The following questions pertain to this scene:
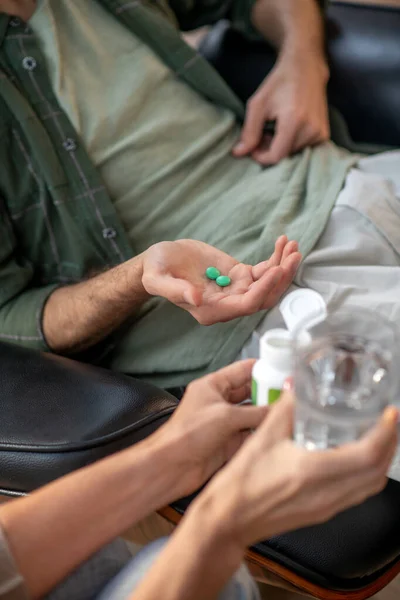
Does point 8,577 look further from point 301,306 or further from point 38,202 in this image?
point 38,202

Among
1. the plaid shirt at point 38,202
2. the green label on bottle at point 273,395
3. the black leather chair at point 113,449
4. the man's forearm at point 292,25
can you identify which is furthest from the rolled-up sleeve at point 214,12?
the green label on bottle at point 273,395

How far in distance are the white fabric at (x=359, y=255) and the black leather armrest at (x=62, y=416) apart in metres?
0.19

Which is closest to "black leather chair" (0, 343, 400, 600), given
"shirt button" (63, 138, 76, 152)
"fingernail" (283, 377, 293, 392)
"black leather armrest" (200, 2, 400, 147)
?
"fingernail" (283, 377, 293, 392)

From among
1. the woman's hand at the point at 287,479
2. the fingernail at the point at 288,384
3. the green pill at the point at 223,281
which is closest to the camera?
the woman's hand at the point at 287,479

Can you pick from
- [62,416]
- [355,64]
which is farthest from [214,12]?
[62,416]

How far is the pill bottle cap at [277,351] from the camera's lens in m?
0.63

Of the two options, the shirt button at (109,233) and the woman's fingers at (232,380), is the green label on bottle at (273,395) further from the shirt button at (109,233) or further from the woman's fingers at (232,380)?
the shirt button at (109,233)

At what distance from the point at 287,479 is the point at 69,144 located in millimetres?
752

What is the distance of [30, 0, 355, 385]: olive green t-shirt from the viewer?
1.03 m

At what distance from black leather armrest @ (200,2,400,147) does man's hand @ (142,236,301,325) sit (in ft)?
1.67

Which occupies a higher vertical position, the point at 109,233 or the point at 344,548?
the point at 109,233

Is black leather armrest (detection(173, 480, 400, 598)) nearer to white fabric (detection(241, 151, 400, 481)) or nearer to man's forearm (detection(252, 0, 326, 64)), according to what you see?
white fabric (detection(241, 151, 400, 481))

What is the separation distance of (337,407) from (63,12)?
884mm

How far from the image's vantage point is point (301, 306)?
828 millimetres
